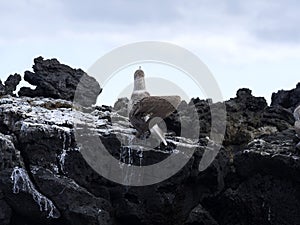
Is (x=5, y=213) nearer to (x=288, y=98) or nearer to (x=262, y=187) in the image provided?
(x=262, y=187)

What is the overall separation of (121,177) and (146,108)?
2.18m

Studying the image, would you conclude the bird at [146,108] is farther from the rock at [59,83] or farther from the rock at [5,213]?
the rock at [59,83]

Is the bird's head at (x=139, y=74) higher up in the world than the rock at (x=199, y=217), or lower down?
higher up

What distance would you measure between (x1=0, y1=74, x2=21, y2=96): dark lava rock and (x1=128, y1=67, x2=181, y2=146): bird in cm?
787

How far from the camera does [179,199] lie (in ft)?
53.7

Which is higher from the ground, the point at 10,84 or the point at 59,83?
the point at 10,84

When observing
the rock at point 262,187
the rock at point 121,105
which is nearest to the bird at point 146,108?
the rock at point 262,187

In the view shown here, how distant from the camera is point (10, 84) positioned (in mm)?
23812

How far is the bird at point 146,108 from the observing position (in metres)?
15.3

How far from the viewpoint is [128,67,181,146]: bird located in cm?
1530

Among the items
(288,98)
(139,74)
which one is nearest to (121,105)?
(139,74)

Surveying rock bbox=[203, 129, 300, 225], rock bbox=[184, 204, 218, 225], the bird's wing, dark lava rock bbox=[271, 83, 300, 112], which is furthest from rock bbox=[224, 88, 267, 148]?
the bird's wing

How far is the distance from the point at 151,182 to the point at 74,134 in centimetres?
261

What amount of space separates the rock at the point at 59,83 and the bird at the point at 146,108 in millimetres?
6365
